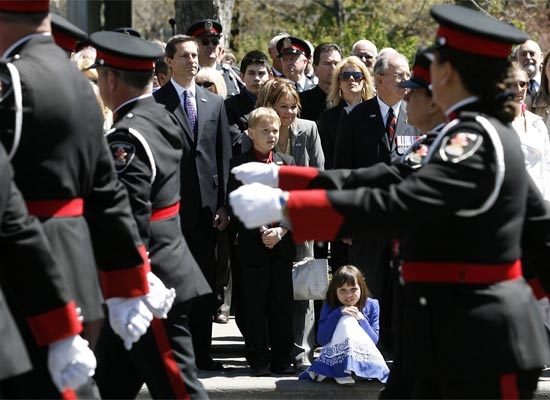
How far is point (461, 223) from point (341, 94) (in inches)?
202

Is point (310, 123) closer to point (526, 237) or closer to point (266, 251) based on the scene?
point (266, 251)

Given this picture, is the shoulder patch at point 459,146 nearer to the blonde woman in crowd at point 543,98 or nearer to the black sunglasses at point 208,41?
the blonde woman in crowd at point 543,98

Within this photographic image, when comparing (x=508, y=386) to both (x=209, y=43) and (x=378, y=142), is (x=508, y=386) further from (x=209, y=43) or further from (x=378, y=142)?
(x=209, y=43)

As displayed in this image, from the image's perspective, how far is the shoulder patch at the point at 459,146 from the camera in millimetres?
4066

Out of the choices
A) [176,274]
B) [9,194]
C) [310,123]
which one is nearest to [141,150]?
[176,274]

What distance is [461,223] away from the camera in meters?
4.14

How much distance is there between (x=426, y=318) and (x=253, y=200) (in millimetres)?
814

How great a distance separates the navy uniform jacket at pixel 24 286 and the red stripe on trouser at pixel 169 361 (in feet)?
4.54

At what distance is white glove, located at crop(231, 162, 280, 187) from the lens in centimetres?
456

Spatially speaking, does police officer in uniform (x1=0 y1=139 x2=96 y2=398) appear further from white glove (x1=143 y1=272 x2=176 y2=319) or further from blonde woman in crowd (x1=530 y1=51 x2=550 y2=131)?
blonde woman in crowd (x1=530 y1=51 x2=550 y2=131)

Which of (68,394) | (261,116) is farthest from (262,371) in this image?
(68,394)

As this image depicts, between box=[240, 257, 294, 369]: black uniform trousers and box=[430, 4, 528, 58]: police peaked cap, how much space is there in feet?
11.9

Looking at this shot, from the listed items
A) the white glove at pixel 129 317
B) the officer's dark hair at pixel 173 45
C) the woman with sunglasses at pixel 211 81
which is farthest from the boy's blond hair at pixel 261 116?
the white glove at pixel 129 317

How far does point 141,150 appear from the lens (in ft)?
18.2
